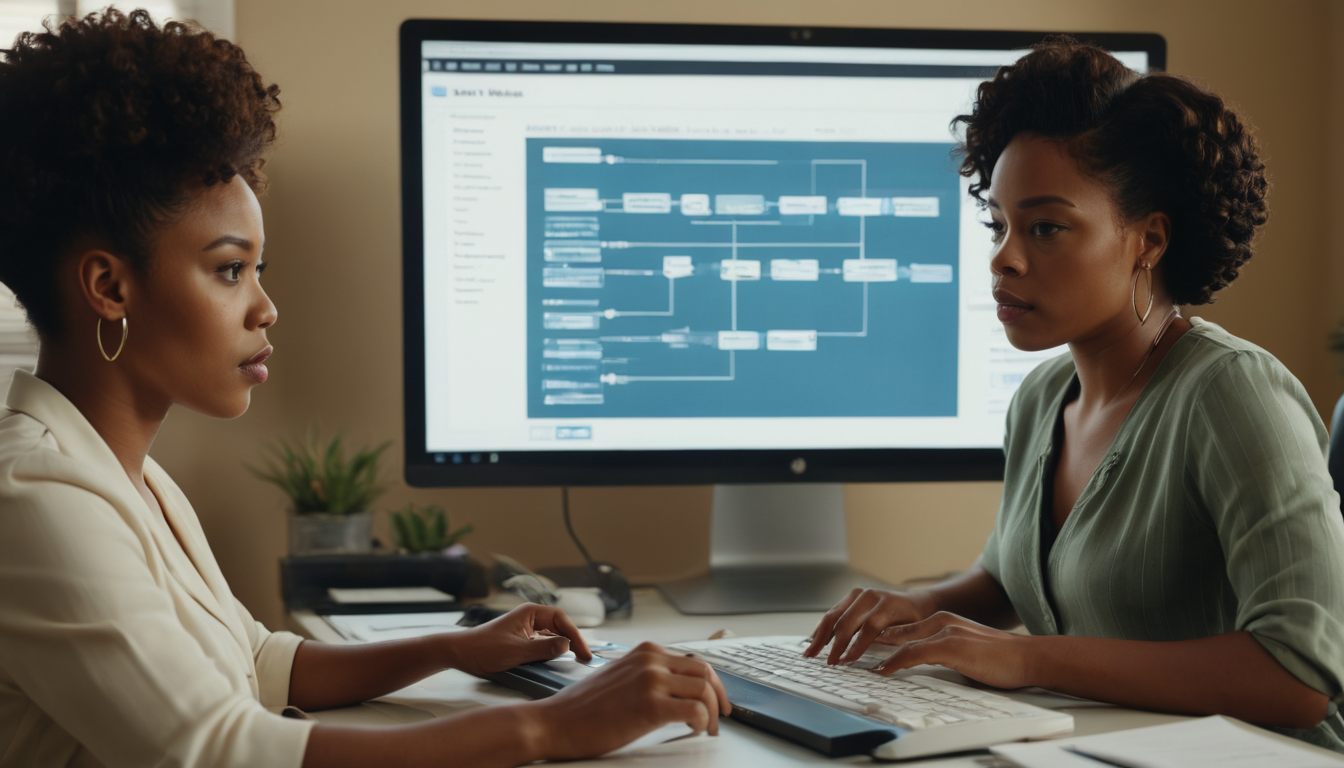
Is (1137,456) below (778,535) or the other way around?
the other way around

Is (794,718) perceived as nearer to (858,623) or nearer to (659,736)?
(659,736)

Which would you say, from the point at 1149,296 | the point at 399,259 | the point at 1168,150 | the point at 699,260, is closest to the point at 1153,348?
the point at 1149,296

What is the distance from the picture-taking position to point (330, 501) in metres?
1.34

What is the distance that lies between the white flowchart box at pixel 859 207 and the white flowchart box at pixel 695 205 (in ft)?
0.54

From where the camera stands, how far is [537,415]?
4.31 feet

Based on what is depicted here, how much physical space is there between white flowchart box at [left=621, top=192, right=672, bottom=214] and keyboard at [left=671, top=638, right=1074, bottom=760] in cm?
61

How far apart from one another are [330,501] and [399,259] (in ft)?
1.25

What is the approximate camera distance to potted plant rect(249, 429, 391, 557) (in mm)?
1320

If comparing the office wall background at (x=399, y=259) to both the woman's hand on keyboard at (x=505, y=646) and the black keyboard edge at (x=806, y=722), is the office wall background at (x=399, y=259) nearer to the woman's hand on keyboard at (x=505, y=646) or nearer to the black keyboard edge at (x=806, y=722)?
the woman's hand on keyboard at (x=505, y=646)

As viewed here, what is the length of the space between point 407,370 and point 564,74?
15.9 inches

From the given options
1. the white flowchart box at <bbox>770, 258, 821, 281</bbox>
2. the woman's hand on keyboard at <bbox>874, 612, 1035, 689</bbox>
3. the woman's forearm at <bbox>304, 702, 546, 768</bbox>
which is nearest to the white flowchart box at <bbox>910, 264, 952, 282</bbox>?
the white flowchart box at <bbox>770, 258, 821, 281</bbox>

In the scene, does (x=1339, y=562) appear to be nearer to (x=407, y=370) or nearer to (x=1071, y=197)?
(x=1071, y=197)

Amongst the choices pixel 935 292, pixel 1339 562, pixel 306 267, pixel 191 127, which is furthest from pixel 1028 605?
pixel 306 267

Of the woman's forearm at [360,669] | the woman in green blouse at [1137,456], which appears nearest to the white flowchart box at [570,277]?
the woman in green blouse at [1137,456]
